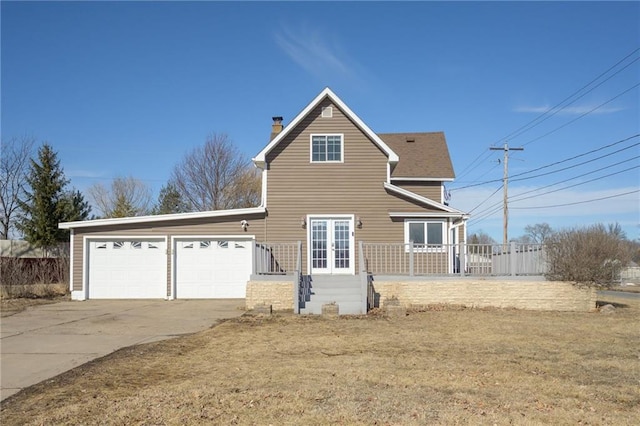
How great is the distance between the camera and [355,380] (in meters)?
6.86

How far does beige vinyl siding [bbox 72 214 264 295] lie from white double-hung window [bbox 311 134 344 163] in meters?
2.89

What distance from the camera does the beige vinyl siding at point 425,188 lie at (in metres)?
22.5

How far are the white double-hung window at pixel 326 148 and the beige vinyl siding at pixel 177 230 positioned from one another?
289 cm

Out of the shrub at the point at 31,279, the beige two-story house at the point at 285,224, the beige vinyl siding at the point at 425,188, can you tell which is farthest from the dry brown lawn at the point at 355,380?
the beige vinyl siding at the point at 425,188

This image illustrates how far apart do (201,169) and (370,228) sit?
22.9 metres

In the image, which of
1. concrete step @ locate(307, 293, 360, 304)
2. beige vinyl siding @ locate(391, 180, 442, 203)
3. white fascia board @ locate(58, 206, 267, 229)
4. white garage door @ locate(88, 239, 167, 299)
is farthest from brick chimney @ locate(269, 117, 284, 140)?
concrete step @ locate(307, 293, 360, 304)

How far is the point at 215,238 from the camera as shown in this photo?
1872 cm

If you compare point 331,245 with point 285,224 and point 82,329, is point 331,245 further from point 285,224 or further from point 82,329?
point 82,329

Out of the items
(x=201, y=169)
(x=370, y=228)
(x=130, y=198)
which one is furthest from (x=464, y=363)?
(x=130, y=198)

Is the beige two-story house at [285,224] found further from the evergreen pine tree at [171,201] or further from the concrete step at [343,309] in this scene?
the evergreen pine tree at [171,201]

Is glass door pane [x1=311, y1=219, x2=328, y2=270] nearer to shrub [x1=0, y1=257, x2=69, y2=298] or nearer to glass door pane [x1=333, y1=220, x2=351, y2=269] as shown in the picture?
glass door pane [x1=333, y1=220, x2=351, y2=269]

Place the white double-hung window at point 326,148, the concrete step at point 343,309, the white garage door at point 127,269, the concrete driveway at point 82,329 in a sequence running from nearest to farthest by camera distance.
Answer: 1. the concrete driveway at point 82,329
2. the concrete step at point 343,309
3. the white garage door at point 127,269
4. the white double-hung window at point 326,148

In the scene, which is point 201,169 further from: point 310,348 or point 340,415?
point 340,415

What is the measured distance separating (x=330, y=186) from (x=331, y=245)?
2059 mm
